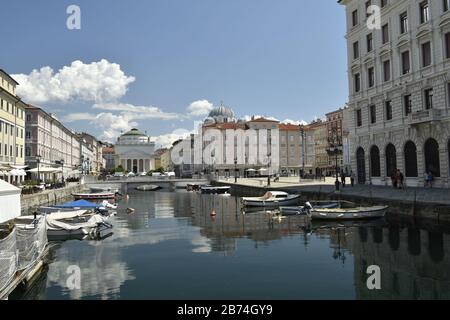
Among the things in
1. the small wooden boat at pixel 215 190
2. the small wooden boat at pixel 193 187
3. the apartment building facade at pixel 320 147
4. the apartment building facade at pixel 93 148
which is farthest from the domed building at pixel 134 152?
the small wooden boat at pixel 215 190

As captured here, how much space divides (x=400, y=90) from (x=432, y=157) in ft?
24.9

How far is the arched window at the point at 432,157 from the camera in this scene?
33.8 metres

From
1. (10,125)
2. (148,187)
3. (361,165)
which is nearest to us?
(361,165)

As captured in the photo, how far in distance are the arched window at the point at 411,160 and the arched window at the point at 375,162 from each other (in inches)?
171

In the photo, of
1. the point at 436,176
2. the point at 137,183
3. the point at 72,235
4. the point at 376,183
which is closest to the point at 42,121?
the point at 137,183

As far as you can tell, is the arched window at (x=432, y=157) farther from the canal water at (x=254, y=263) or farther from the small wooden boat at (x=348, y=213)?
the canal water at (x=254, y=263)

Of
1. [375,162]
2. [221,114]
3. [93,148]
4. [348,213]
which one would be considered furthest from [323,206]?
[93,148]

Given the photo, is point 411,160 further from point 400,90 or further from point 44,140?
point 44,140

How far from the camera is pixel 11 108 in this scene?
5591 centimetres

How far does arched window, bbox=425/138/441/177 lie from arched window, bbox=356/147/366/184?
9.84 metres

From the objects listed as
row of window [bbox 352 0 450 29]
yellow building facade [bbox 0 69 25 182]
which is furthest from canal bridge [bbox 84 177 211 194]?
row of window [bbox 352 0 450 29]

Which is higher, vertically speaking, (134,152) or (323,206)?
(134,152)

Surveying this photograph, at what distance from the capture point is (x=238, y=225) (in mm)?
29156
